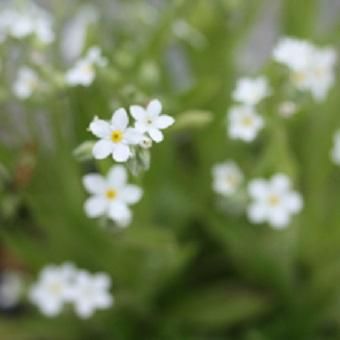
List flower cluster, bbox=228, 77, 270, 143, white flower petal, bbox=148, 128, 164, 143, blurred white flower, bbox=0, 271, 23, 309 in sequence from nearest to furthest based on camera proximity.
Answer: white flower petal, bbox=148, 128, 164, 143 < flower cluster, bbox=228, 77, 270, 143 < blurred white flower, bbox=0, 271, 23, 309

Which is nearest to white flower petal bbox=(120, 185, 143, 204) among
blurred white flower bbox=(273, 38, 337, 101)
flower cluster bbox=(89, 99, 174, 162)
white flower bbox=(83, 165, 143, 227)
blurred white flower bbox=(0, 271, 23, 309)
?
white flower bbox=(83, 165, 143, 227)

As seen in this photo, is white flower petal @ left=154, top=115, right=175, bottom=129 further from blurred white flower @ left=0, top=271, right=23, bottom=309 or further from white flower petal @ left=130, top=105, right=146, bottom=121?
blurred white flower @ left=0, top=271, right=23, bottom=309

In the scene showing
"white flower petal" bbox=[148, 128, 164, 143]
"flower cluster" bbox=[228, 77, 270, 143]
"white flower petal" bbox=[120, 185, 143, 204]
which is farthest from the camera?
"flower cluster" bbox=[228, 77, 270, 143]

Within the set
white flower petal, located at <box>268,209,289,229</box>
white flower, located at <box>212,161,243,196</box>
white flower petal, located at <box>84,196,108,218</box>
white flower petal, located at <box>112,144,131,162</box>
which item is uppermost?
white flower, located at <box>212,161,243,196</box>

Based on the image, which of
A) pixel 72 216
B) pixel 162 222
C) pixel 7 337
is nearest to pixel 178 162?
pixel 162 222

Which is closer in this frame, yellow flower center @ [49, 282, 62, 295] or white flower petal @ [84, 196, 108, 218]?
white flower petal @ [84, 196, 108, 218]

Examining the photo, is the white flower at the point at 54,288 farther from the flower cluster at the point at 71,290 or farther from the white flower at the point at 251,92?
the white flower at the point at 251,92
